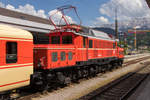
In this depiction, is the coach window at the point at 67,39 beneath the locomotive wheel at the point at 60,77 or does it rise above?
above

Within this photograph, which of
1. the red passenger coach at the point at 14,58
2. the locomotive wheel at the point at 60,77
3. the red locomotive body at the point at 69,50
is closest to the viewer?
the red passenger coach at the point at 14,58

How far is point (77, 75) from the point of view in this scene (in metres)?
12.5

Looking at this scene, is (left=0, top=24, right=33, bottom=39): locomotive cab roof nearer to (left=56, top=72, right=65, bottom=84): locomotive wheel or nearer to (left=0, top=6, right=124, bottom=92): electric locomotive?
(left=0, top=6, right=124, bottom=92): electric locomotive

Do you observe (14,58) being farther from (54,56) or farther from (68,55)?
(68,55)

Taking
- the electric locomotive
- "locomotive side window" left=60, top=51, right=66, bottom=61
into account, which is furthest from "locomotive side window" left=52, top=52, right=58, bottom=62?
"locomotive side window" left=60, top=51, right=66, bottom=61

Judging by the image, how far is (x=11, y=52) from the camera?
23.5 feet

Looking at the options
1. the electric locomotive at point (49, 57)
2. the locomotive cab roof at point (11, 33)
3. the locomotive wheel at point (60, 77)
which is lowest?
the locomotive wheel at point (60, 77)

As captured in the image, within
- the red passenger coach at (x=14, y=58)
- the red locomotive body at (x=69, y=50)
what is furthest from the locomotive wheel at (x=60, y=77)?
the red passenger coach at (x=14, y=58)

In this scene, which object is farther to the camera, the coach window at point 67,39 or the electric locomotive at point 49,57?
the coach window at point 67,39

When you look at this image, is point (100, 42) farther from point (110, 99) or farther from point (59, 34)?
point (110, 99)

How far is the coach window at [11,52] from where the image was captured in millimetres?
6945

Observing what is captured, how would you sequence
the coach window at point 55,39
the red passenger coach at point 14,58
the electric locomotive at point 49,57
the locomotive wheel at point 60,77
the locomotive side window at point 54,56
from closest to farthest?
the red passenger coach at point 14,58 → the electric locomotive at point 49,57 → the locomotive side window at point 54,56 → the locomotive wheel at point 60,77 → the coach window at point 55,39

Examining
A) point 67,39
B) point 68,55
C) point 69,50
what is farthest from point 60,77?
point 67,39

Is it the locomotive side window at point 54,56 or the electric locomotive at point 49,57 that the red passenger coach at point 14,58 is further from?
the locomotive side window at point 54,56
